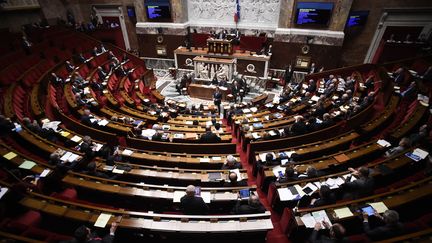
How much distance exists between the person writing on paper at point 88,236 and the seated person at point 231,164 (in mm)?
2549

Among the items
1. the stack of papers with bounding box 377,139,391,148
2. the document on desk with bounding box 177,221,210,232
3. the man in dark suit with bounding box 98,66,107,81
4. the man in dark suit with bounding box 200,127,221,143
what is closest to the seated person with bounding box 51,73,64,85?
the man in dark suit with bounding box 98,66,107,81

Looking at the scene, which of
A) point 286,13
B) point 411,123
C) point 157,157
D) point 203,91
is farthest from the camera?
point 286,13

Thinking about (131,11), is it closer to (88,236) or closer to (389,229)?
(88,236)

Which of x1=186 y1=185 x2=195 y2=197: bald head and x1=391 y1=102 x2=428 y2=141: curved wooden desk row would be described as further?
x1=391 y1=102 x2=428 y2=141: curved wooden desk row

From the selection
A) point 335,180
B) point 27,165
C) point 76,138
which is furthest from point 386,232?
point 76,138

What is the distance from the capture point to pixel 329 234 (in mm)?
3525

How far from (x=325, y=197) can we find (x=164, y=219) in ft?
9.31

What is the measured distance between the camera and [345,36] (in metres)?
13.7

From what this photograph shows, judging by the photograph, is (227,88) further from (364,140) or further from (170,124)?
(364,140)

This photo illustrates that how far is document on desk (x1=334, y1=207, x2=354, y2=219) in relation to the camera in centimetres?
363

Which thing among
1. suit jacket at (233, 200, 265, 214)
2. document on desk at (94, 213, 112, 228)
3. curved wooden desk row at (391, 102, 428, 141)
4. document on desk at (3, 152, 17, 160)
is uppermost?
curved wooden desk row at (391, 102, 428, 141)

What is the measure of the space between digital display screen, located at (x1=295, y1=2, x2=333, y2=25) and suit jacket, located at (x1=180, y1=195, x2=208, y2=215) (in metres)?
13.0

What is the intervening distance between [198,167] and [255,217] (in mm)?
2159

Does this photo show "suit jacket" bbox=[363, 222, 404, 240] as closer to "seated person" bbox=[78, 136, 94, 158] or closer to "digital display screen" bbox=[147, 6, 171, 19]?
"seated person" bbox=[78, 136, 94, 158]
